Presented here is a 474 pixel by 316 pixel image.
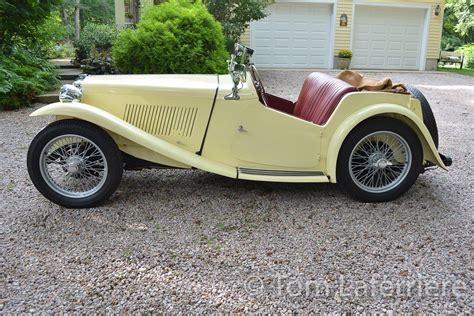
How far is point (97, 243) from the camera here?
8.66ft

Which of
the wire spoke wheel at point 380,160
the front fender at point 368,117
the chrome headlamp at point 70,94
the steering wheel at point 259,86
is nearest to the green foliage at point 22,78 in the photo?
the chrome headlamp at point 70,94

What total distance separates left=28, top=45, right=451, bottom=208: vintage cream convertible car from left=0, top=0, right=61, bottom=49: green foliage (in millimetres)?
5184

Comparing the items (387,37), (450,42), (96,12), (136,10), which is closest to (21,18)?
(136,10)

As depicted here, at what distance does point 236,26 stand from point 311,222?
9.19 m

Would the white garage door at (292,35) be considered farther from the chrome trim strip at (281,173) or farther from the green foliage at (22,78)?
the chrome trim strip at (281,173)

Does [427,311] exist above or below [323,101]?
below

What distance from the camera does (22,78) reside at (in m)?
6.97

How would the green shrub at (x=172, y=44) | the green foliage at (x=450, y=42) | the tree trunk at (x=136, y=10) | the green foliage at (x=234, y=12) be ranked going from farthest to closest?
1. the green foliage at (x=450, y=42)
2. the tree trunk at (x=136, y=10)
3. the green foliage at (x=234, y=12)
4. the green shrub at (x=172, y=44)

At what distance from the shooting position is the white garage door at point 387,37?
1449cm

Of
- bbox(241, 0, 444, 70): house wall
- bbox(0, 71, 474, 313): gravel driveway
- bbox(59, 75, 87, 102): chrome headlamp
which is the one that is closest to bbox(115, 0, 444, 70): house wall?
bbox(241, 0, 444, 70): house wall

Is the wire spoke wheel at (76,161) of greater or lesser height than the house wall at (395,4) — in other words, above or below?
below

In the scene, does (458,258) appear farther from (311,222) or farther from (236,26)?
(236,26)

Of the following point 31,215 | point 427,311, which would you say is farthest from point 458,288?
point 31,215

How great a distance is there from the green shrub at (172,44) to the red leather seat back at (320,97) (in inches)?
135
